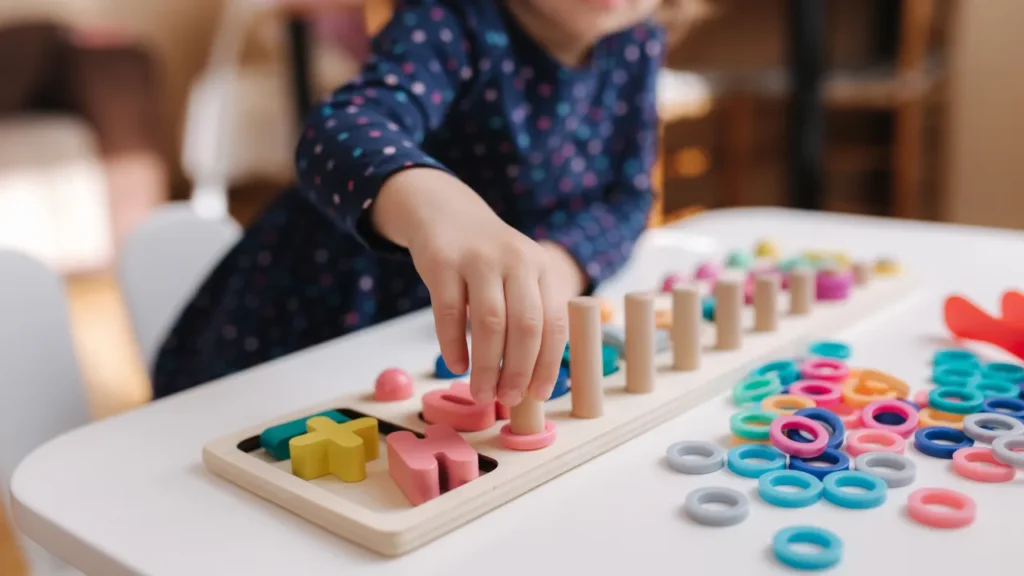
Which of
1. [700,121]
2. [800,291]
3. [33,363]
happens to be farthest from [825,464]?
[700,121]

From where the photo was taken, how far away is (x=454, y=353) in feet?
1.47

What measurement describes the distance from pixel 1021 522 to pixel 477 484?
0.22 m

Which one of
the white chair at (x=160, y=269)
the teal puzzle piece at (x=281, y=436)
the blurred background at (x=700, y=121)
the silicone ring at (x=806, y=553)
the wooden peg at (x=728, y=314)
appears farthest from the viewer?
the blurred background at (x=700, y=121)

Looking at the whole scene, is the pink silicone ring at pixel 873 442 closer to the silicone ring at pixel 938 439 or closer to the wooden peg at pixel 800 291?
the silicone ring at pixel 938 439

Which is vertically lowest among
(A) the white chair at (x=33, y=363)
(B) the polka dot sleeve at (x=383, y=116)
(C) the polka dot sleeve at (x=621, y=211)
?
(A) the white chair at (x=33, y=363)

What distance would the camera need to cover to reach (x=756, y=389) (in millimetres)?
521

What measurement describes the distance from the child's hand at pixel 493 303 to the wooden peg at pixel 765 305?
20cm

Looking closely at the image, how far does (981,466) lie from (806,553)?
4.8 inches

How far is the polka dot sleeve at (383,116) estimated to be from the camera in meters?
0.55

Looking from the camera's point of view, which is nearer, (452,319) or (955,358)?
(452,319)

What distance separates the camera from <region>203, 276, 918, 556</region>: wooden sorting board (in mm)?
389

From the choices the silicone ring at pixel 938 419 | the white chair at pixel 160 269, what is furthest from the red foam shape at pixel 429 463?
the white chair at pixel 160 269

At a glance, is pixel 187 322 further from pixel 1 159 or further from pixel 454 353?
pixel 1 159

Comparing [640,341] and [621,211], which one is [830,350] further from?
[621,211]
